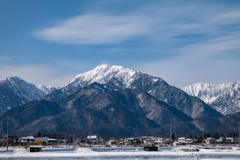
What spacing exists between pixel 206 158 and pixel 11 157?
42.0 meters

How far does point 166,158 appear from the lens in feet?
234

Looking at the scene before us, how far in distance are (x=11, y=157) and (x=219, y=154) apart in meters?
45.6

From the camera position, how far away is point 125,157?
2771 inches

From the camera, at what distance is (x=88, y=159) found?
69.3 meters

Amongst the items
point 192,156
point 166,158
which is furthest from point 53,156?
point 192,156

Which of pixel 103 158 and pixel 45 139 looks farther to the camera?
pixel 45 139

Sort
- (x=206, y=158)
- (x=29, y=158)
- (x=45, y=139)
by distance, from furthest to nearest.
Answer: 1. (x=45, y=139)
2. (x=206, y=158)
3. (x=29, y=158)

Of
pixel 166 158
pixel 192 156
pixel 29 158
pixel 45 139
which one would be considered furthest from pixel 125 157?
pixel 45 139

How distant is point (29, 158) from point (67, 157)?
7907mm

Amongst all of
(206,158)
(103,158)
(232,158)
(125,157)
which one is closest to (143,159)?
(125,157)

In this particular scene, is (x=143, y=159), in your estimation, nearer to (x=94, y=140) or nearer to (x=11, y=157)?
(x=11, y=157)

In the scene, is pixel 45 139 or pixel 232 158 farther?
pixel 45 139

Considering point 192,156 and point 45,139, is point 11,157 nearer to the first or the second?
point 192,156

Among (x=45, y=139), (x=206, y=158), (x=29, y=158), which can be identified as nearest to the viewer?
(x=29, y=158)
